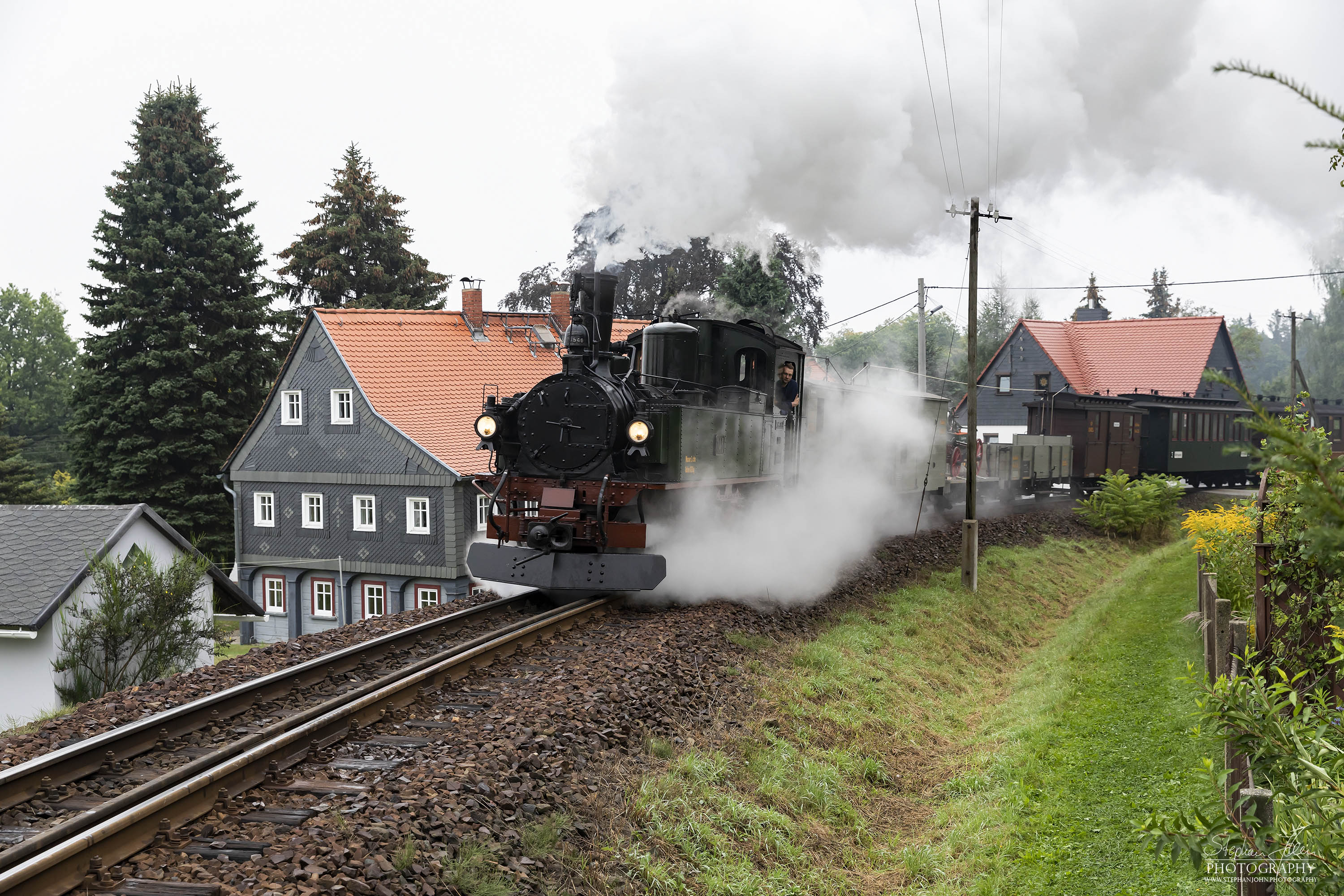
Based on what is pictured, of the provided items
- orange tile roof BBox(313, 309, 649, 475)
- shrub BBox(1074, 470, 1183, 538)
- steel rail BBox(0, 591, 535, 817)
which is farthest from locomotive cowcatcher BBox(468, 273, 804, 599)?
shrub BBox(1074, 470, 1183, 538)

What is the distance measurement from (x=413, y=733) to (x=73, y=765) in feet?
6.31

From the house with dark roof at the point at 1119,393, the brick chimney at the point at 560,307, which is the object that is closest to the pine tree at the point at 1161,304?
the house with dark roof at the point at 1119,393

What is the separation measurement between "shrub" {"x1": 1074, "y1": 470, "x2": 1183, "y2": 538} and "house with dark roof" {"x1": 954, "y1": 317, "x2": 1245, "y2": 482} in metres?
4.65

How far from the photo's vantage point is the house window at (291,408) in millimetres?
25703

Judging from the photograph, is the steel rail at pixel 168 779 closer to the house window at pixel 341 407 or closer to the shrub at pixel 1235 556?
the shrub at pixel 1235 556

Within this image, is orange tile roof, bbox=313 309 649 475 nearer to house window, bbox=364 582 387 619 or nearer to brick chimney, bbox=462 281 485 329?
brick chimney, bbox=462 281 485 329

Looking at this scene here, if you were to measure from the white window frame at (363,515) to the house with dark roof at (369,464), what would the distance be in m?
0.03

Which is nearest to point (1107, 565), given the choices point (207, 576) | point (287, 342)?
point (207, 576)

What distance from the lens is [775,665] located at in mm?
9781

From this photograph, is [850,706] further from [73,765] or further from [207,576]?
[207,576]

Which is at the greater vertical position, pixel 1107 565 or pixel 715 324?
pixel 715 324

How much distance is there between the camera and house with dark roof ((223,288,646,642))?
2350 cm

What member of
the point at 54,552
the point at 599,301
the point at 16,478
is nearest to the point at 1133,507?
the point at 599,301

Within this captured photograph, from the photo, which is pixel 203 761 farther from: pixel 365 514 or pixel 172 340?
pixel 172 340
